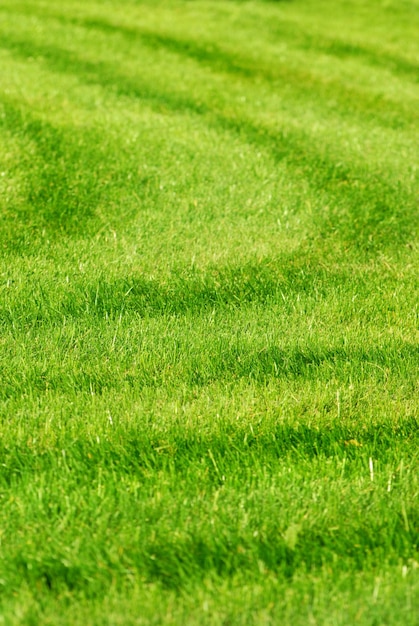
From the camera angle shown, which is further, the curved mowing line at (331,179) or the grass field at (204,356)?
the curved mowing line at (331,179)

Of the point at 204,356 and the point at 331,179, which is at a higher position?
the point at 331,179

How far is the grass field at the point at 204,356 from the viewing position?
3.11m

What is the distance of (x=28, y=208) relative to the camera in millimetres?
6711

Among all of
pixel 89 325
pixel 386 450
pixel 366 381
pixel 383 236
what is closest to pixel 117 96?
pixel 383 236

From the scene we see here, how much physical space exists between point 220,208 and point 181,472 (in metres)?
3.70

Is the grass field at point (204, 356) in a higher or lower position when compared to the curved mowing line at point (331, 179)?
lower

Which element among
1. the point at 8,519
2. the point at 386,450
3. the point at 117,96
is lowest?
the point at 8,519

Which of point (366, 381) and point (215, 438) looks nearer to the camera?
point (215, 438)

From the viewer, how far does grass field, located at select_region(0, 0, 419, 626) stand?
3113 millimetres

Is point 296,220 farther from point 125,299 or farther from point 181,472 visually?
point 181,472

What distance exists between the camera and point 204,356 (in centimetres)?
468

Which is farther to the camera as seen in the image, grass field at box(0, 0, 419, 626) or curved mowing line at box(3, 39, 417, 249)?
curved mowing line at box(3, 39, 417, 249)

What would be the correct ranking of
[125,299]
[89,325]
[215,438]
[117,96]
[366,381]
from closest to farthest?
[215,438], [366,381], [89,325], [125,299], [117,96]

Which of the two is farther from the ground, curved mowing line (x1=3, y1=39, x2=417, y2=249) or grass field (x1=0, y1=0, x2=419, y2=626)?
curved mowing line (x1=3, y1=39, x2=417, y2=249)
